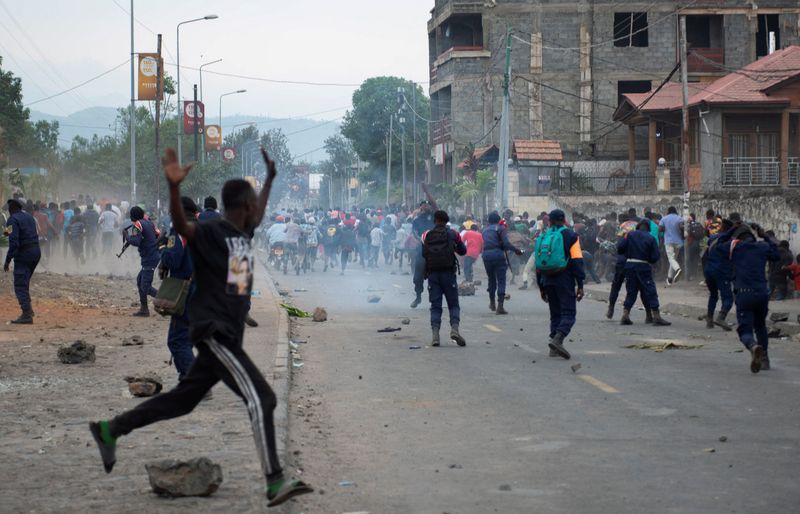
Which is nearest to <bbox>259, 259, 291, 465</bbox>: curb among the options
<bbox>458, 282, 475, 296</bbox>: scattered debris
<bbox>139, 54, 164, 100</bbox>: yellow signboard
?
<bbox>458, 282, 475, 296</bbox>: scattered debris

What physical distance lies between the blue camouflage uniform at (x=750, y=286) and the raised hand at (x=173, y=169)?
813 cm

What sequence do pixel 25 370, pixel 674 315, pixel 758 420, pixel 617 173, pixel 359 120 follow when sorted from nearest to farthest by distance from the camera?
pixel 758 420, pixel 25 370, pixel 674 315, pixel 617 173, pixel 359 120

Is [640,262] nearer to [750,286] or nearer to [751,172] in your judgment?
[750,286]

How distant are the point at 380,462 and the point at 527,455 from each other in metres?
1.05

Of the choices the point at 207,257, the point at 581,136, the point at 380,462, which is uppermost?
the point at 581,136

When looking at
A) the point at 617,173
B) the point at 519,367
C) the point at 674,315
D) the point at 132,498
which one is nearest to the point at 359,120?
the point at 617,173

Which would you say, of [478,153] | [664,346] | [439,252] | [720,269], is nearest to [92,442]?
[439,252]

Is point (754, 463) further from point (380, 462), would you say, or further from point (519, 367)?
point (519, 367)

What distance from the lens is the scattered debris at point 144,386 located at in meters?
10.5

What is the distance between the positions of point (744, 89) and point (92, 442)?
134 feet

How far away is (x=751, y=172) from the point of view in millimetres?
44562

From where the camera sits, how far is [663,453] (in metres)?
8.23

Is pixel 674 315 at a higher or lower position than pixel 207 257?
lower

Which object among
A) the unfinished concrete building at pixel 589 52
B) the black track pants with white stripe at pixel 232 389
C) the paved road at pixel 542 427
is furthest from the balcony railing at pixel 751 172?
the black track pants with white stripe at pixel 232 389
